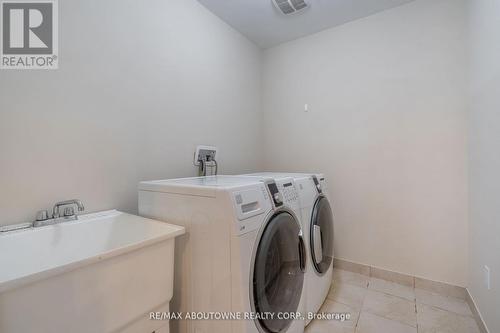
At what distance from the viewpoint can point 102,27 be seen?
52.8 inches

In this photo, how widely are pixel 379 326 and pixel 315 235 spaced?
703 millimetres

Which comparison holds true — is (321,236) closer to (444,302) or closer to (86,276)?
(444,302)

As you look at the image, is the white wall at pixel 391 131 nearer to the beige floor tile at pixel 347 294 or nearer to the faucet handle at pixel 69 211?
the beige floor tile at pixel 347 294

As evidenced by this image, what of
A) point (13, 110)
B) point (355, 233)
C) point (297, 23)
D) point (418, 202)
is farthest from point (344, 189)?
point (13, 110)

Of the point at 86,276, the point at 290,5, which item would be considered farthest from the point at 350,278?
the point at 290,5

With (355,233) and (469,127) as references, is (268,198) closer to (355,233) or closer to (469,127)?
(355,233)

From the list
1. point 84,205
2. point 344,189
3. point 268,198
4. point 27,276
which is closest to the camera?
point 27,276

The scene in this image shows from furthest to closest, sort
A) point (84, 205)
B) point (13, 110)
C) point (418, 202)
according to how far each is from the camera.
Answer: point (418, 202) < point (84, 205) < point (13, 110)

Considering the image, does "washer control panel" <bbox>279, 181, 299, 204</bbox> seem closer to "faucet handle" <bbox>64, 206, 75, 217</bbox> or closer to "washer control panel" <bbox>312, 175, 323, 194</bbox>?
"washer control panel" <bbox>312, 175, 323, 194</bbox>

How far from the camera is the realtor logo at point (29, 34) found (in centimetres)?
110

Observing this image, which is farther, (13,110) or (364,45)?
(364,45)

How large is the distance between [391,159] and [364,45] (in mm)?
1100

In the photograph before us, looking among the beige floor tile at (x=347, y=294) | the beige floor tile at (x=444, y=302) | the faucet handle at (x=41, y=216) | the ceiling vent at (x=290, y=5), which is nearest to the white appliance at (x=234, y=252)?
the faucet handle at (x=41, y=216)

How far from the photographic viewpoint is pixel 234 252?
94cm
